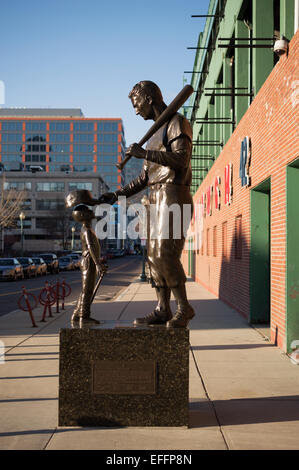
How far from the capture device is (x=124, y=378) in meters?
4.55

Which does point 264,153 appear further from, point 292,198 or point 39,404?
point 39,404

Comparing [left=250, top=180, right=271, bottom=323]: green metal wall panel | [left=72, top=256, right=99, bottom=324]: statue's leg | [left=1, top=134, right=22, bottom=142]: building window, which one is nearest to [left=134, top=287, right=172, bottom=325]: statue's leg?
[left=72, top=256, right=99, bottom=324]: statue's leg

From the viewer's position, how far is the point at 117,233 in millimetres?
117312

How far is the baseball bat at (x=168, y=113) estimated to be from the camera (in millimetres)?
4734

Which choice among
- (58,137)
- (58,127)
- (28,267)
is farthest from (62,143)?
(28,267)

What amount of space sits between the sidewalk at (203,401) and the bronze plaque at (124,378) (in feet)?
1.12

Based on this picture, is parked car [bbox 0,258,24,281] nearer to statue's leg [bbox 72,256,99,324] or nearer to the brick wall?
the brick wall

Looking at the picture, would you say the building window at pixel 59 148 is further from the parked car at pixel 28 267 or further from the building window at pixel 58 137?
the parked car at pixel 28 267

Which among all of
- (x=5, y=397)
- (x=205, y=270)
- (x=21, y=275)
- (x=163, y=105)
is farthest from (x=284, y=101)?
(x=21, y=275)

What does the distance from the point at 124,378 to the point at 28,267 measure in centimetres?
3066

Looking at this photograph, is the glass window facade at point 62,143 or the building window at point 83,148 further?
the building window at point 83,148

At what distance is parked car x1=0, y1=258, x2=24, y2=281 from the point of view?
1180 inches

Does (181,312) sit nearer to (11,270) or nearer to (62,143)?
(11,270)

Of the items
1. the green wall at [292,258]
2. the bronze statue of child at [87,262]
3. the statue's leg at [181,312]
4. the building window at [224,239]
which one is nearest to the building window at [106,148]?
the building window at [224,239]
